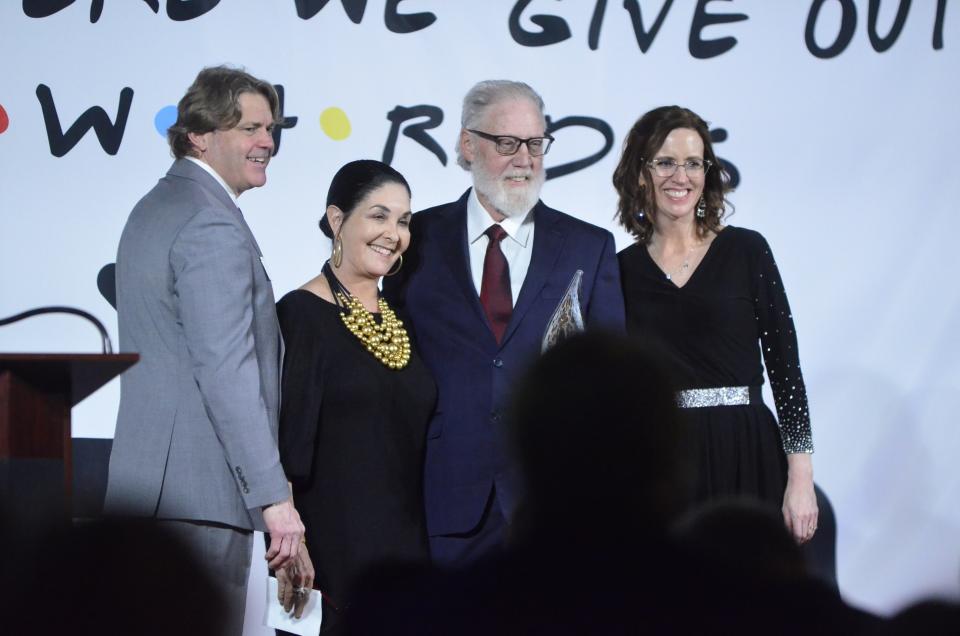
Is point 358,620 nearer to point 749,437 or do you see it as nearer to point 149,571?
point 149,571

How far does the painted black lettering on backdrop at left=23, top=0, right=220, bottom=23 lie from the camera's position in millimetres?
3688

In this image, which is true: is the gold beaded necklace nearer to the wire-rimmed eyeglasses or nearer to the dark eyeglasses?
the dark eyeglasses

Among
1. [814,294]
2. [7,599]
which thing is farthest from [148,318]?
[814,294]

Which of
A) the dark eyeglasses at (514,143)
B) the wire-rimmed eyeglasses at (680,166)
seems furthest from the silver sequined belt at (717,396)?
the dark eyeglasses at (514,143)

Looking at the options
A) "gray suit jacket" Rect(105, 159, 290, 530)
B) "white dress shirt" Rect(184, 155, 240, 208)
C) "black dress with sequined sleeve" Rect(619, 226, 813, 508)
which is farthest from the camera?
"black dress with sequined sleeve" Rect(619, 226, 813, 508)

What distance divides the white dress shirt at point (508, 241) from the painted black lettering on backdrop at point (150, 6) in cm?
134

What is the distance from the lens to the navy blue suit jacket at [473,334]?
263cm

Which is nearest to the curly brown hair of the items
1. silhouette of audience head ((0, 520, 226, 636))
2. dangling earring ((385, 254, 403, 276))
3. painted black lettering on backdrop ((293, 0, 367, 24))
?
dangling earring ((385, 254, 403, 276))

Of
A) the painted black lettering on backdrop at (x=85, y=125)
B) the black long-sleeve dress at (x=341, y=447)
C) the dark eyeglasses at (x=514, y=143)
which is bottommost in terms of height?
the black long-sleeve dress at (x=341, y=447)

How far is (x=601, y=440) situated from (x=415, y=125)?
9.11 feet

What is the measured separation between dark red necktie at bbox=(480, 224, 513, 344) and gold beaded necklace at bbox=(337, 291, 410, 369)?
208mm

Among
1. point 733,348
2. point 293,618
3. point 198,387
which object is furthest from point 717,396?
point 198,387

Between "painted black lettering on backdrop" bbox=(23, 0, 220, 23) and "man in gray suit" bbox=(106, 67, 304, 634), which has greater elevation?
"painted black lettering on backdrop" bbox=(23, 0, 220, 23)

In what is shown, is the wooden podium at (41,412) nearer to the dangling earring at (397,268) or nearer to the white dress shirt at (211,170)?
the white dress shirt at (211,170)
